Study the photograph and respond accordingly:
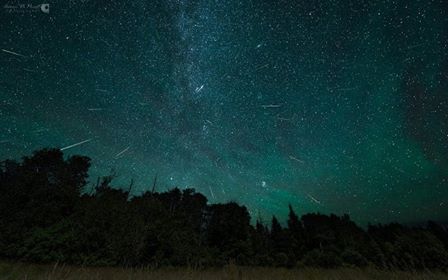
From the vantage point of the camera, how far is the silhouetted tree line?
21312mm

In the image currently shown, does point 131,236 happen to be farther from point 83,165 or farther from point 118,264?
point 83,165

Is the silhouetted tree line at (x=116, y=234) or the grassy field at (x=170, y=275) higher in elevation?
the silhouetted tree line at (x=116, y=234)

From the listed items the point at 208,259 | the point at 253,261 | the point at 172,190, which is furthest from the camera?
the point at 172,190

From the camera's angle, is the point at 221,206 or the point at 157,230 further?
the point at 221,206

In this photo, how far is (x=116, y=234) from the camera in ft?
72.4

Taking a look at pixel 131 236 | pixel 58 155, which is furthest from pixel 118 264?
pixel 58 155

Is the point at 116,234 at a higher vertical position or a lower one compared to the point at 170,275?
higher

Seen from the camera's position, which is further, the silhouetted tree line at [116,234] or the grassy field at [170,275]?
the silhouetted tree line at [116,234]

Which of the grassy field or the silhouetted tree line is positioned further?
the silhouetted tree line

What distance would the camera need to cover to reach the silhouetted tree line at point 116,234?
2131cm

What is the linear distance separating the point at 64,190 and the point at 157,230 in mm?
12947

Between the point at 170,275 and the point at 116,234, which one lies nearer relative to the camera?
the point at 170,275

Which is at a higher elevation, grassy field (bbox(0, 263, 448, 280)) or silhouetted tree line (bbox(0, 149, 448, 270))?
silhouetted tree line (bbox(0, 149, 448, 270))

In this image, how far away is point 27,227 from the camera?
2550cm
